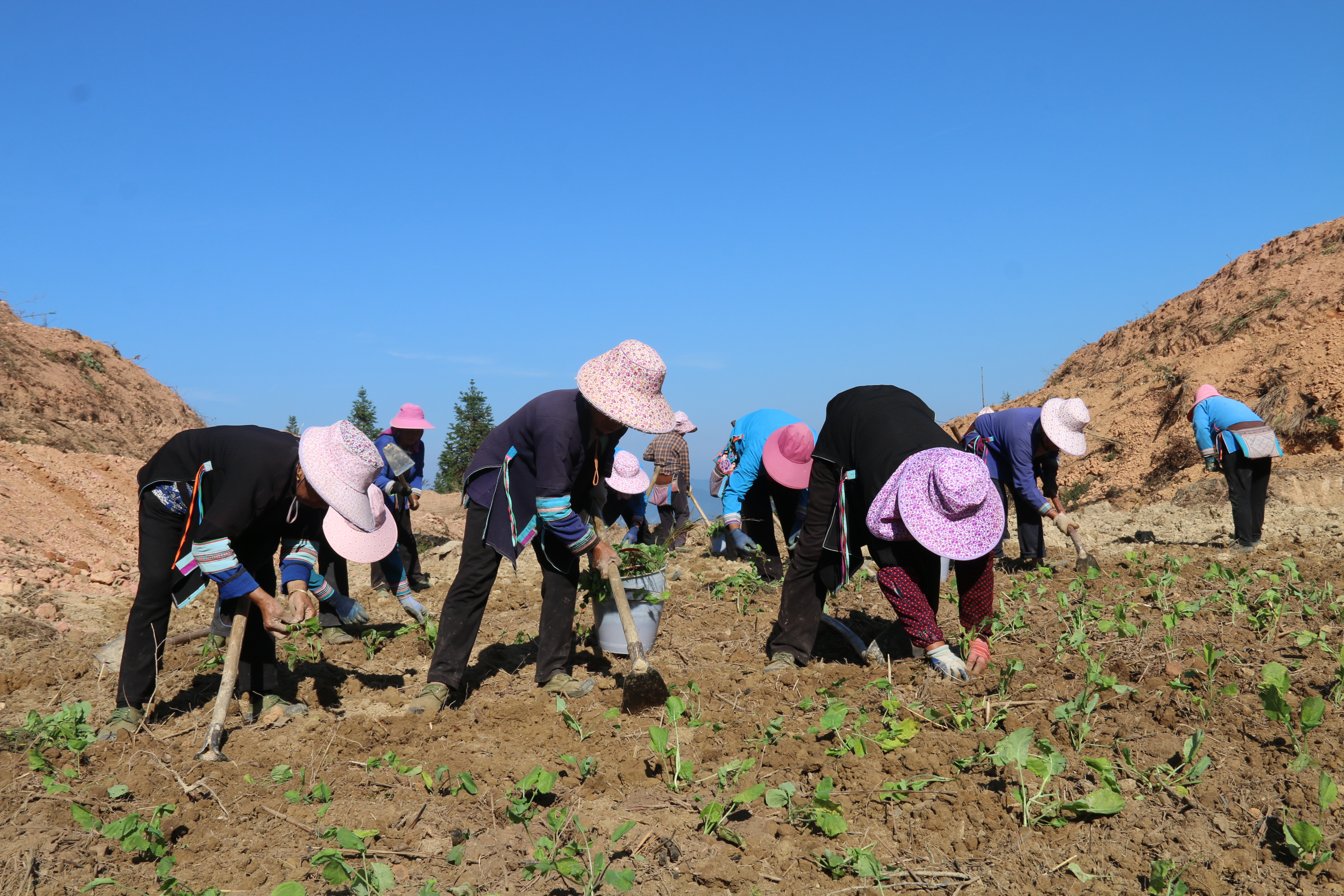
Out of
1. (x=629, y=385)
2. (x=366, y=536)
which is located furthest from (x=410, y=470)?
(x=629, y=385)

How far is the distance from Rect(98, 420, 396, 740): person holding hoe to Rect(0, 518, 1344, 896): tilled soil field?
1.04ft

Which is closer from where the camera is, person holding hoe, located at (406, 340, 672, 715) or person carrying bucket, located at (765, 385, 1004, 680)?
person carrying bucket, located at (765, 385, 1004, 680)

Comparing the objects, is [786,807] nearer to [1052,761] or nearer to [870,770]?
[870,770]

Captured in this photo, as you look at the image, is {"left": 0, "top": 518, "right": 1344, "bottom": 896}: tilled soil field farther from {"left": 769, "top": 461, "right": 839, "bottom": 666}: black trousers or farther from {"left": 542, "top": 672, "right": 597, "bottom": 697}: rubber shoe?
{"left": 769, "top": 461, "right": 839, "bottom": 666}: black trousers

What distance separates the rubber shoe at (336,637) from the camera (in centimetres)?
568

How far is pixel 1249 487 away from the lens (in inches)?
276

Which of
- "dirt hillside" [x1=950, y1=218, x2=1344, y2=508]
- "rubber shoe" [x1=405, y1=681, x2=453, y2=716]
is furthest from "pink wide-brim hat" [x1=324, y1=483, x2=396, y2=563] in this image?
"dirt hillside" [x1=950, y1=218, x2=1344, y2=508]

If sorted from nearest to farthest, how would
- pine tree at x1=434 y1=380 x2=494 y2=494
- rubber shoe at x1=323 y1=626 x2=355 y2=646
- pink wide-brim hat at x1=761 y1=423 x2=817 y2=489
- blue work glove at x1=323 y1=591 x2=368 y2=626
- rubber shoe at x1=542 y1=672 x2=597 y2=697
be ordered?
rubber shoe at x1=542 y1=672 x2=597 y2=697, blue work glove at x1=323 y1=591 x2=368 y2=626, rubber shoe at x1=323 y1=626 x2=355 y2=646, pink wide-brim hat at x1=761 y1=423 x2=817 y2=489, pine tree at x1=434 y1=380 x2=494 y2=494

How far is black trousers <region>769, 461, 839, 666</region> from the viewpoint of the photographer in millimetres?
4234

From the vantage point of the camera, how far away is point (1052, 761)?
2.74 m

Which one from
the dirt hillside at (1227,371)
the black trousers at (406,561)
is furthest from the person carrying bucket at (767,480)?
the dirt hillside at (1227,371)

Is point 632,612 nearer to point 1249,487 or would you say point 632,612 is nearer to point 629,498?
point 629,498

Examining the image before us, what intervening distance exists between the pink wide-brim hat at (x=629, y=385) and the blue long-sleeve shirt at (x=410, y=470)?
328cm

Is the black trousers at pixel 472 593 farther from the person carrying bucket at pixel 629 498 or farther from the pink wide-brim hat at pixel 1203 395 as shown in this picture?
the pink wide-brim hat at pixel 1203 395
